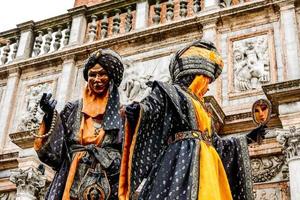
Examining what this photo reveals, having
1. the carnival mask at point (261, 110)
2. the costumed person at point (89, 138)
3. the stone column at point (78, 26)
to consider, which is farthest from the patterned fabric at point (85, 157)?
the stone column at point (78, 26)

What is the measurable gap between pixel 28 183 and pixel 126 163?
4820mm

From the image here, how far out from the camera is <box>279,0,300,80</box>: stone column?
695 centimetres

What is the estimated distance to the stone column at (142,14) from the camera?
Result: 873cm

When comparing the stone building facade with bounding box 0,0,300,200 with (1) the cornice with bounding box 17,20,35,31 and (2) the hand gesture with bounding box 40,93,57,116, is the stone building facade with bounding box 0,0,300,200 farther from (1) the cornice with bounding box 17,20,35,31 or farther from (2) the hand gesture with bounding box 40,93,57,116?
(2) the hand gesture with bounding box 40,93,57,116

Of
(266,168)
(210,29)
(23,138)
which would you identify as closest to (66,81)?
(23,138)

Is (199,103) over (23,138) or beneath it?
beneath

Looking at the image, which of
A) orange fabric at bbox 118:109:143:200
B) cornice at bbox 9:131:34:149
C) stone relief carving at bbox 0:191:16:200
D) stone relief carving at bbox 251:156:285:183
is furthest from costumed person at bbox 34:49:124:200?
stone relief carving at bbox 0:191:16:200

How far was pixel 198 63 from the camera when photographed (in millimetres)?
3545

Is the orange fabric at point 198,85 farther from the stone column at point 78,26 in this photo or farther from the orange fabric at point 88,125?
the stone column at point 78,26

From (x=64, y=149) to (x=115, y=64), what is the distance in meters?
0.67

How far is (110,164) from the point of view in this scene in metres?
3.31

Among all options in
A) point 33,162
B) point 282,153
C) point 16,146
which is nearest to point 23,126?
point 16,146

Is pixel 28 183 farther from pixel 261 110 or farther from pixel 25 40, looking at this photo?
pixel 261 110

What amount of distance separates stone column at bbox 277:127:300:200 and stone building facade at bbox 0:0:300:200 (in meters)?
0.01
